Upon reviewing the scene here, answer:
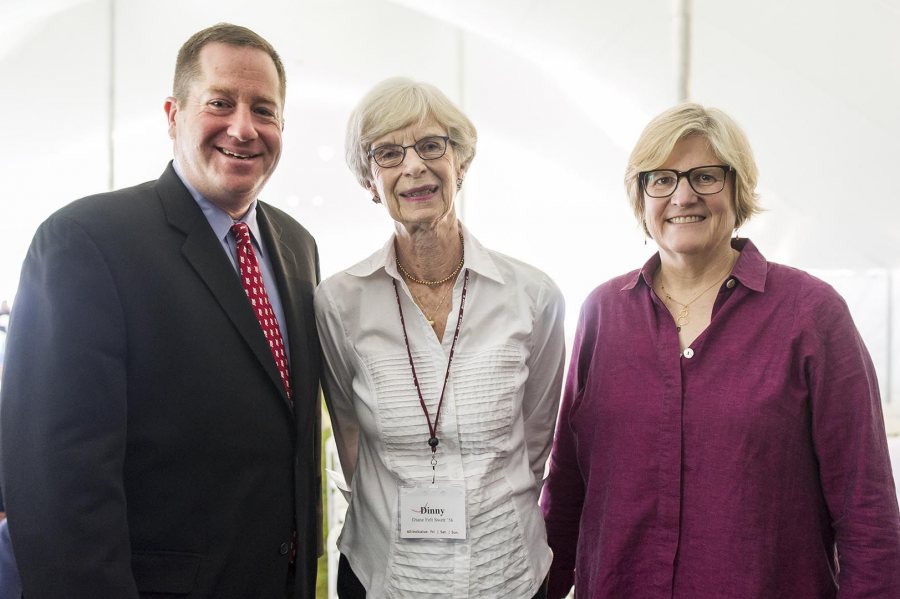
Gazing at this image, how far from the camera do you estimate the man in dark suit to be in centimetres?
111

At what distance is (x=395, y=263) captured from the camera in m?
1.70

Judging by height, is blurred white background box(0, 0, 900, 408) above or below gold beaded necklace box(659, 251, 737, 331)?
above

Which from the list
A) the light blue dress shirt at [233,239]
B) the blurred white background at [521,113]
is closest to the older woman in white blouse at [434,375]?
the light blue dress shirt at [233,239]

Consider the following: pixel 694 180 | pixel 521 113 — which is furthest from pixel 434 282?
pixel 521 113

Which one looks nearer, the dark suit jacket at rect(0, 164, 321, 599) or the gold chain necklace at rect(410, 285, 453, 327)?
the dark suit jacket at rect(0, 164, 321, 599)

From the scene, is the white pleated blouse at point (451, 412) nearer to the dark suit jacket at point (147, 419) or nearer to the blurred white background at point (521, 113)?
the dark suit jacket at point (147, 419)

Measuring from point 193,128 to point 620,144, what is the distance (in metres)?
4.26

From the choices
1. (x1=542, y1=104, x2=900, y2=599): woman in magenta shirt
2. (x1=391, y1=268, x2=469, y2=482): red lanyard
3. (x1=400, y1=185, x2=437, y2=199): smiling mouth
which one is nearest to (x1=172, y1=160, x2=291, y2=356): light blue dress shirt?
(x1=391, y1=268, x2=469, y2=482): red lanyard

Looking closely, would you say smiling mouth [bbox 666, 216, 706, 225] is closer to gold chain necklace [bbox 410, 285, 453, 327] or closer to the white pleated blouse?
the white pleated blouse

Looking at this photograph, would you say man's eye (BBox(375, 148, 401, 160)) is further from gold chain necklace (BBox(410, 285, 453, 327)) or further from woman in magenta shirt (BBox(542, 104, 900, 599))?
woman in magenta shirt (BBox(542, 104, 900, 599))

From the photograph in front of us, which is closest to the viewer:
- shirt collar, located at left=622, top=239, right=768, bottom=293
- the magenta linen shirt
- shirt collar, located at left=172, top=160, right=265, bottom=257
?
the magenta linen shirt

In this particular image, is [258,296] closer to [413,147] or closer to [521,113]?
[413,147]

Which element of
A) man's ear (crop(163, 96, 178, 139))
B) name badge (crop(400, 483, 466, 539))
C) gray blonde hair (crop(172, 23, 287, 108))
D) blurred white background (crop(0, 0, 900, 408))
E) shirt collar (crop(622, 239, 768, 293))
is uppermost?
blurred white background (crop(0, 0, 900, 408))

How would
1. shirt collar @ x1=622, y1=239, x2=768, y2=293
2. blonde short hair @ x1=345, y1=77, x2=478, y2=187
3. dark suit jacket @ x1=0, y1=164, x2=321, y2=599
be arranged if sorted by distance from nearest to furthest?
dark suit jacket @ x1=0, y1=164, x2=321, y2=599 < shirt collar @ x1=622, y1=239, x2=768, y2=293 < blonde short hair @ x1=345, y1=77, x2=478, y2=187
